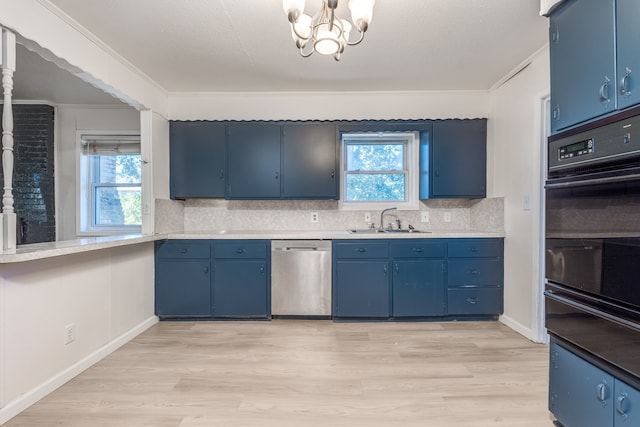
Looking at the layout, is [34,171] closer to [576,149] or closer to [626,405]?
[576,149]

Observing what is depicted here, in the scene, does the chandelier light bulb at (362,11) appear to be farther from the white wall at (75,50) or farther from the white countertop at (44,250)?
the white countertop at (44,250)

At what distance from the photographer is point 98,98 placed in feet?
12.0

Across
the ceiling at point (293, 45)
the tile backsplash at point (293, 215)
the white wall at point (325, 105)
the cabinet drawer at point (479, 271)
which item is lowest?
the cabinet drawer at point (479, 271)

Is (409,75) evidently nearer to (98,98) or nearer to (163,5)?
(163,5)

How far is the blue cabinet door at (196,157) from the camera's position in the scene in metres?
3.50

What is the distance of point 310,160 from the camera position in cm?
350

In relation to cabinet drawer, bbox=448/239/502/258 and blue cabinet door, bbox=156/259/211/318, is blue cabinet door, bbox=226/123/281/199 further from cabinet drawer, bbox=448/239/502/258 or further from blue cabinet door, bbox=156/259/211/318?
cabinet drawer, bbox=448/239/502/258

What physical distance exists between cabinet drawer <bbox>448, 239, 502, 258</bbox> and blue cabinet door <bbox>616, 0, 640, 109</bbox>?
2095mm

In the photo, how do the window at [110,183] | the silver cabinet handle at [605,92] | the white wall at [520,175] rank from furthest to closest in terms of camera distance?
the window at [110,183] → the white wall at [520,175] → the silver cabinet handle at [605,92]

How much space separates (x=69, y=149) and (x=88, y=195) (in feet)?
1.90

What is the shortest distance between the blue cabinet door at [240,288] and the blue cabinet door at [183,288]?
0.36ft

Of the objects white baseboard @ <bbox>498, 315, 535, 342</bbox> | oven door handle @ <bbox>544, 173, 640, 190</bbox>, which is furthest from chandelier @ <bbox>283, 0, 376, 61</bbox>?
white baseboard @ <bbox>498, 315, 535, 342</bbox>

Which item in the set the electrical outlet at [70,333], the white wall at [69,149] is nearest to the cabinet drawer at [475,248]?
the electrical outlet at [70,333]

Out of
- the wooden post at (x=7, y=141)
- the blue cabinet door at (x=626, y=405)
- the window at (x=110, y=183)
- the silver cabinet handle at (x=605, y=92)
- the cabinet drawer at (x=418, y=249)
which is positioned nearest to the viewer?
the blue cabinet door at (x=626, y=405)
